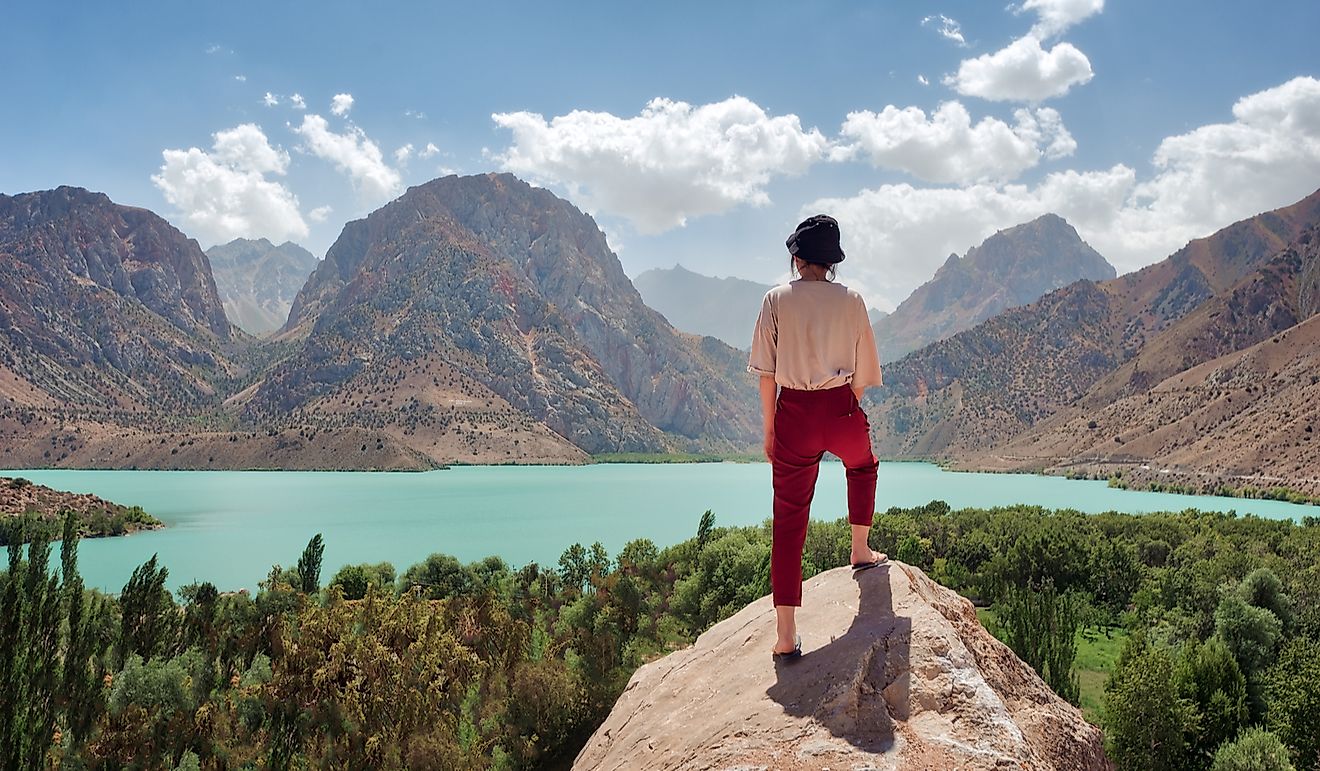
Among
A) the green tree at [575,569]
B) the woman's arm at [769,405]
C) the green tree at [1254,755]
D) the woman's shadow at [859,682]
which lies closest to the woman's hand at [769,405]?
the woman's arm at [769,405]

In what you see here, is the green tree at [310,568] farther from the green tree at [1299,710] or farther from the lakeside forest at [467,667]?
the green tree at [1299,710]

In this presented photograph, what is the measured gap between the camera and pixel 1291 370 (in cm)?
12394

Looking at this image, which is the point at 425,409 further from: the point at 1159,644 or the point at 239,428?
the point at 1159,644

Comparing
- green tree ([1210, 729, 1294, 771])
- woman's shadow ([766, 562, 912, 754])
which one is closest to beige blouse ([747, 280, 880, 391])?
woman's shadow ([766, 562, 912, 754])

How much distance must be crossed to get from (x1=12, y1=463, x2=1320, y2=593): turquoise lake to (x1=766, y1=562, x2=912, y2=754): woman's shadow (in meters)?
61.5

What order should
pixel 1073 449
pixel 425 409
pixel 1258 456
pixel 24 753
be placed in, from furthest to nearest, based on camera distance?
pixel 425 409
pixel 1073 449
pixel 1258 456
pixel 24 753

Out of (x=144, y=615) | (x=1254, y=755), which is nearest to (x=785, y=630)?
(x=1254, y=755)

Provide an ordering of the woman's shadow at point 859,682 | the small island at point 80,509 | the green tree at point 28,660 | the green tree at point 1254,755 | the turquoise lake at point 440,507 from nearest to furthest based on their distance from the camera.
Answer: the woman's shadow at point 859,682 < the green tree at point 1254,755 < the green tree at point 28,660 < the turquoise lake at point 440,507 < the small island at point 80,509

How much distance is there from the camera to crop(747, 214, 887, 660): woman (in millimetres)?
5746

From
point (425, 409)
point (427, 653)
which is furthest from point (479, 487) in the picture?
point (427, 653)

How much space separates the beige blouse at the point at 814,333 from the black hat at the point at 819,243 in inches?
9.1

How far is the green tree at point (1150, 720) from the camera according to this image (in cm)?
2112

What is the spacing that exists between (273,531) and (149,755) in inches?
2475

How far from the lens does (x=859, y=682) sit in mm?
5055
